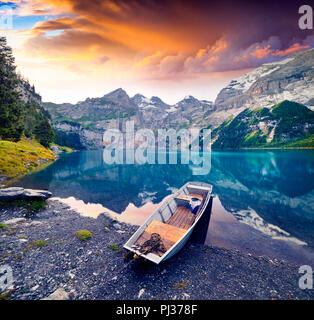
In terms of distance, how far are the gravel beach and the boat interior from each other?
165 centimetres

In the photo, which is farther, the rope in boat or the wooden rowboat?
the rope in boat

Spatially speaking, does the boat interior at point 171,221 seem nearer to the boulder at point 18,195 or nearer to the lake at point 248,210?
the lake at point 248,210

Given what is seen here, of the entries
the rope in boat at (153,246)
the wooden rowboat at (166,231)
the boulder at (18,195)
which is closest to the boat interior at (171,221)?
the wooden rowboat at (166,231)

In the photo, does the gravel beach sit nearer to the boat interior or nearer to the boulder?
the boat interior

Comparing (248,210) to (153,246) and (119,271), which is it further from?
(119,271)

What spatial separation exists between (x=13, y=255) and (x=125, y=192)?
83.4 ft

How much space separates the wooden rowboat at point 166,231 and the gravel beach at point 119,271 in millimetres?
1392

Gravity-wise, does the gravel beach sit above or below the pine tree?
below

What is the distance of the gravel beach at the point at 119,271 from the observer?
9477 mm

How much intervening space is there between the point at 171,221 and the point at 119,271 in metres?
8.39

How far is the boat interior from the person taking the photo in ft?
43.3

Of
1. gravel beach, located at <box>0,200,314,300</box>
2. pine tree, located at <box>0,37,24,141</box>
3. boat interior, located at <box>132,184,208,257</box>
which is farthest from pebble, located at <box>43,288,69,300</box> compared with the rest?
pine tree, located at <box>0,37,24,141</box>
